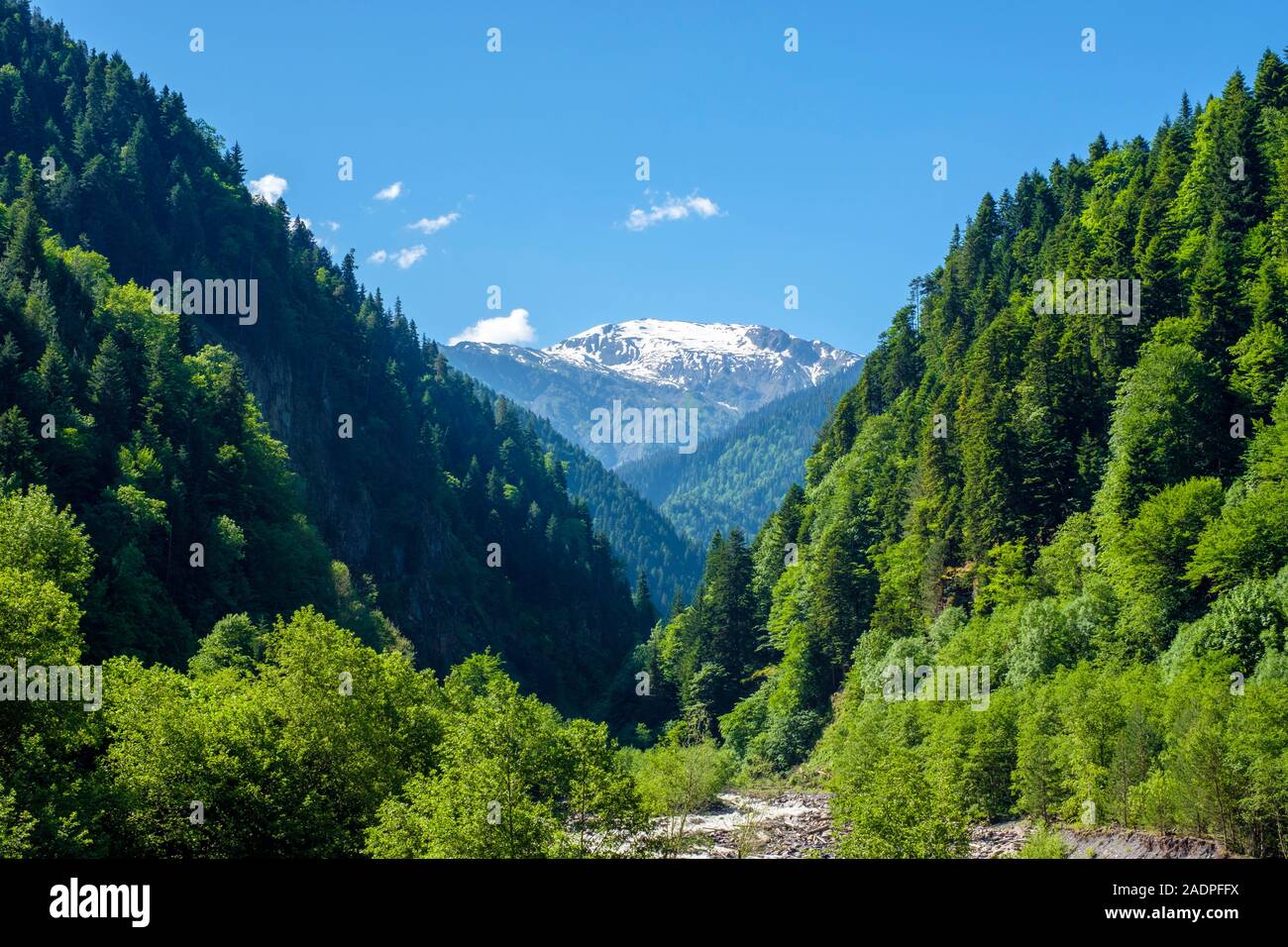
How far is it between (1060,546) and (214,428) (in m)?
66.3

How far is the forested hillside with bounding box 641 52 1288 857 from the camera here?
6078 centimetres

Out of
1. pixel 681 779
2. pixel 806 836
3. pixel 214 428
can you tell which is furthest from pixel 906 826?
pixel 214 428

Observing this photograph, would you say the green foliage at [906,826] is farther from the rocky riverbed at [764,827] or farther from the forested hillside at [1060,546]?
the rocky riverbed at [764,827]

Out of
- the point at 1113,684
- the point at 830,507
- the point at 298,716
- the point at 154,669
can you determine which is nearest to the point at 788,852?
the point at 1113,684

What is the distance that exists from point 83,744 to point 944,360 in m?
94.4

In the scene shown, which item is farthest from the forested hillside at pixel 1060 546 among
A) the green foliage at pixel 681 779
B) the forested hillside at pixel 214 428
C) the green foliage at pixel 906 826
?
the forested hillside at pixel 214 428

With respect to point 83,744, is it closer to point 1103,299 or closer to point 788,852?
point 788,852

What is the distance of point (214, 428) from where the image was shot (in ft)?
329

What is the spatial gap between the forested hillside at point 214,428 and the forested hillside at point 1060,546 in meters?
34.0

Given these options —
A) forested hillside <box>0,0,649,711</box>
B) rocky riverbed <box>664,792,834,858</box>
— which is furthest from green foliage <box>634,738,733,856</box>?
forested hillside <box>0,0,649,711</box>

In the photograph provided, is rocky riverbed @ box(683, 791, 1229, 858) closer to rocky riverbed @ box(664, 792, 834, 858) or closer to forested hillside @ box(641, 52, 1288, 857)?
rocky riverbed @ box(664, 792, 834, 858)

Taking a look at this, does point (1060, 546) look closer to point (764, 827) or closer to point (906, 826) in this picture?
point (764, 827)

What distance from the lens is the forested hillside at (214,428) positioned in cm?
8194
